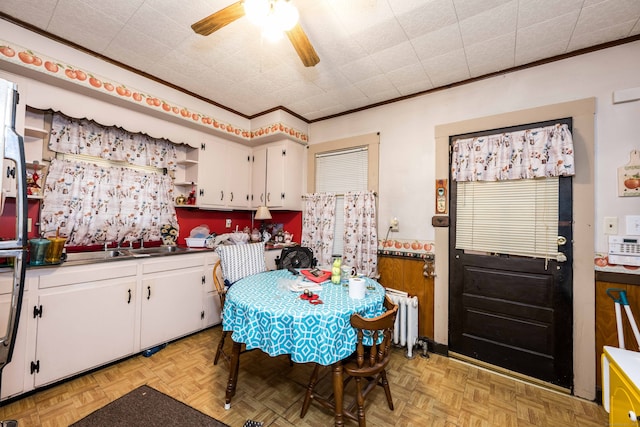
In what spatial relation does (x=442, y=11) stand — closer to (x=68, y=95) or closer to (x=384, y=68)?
(x=384, y=68)

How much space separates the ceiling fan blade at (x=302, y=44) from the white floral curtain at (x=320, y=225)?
2.02 metres

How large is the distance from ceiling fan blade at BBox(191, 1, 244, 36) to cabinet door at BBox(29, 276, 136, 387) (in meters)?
2.15

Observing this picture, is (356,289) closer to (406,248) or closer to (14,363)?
(406,248)

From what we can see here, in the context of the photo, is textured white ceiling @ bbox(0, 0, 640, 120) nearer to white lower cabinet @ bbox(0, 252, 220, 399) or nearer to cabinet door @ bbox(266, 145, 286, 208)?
cabinet door @ bbox(266, 145, 286, 208)

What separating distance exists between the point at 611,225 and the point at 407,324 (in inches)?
72.7

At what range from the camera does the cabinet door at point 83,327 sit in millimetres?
2021

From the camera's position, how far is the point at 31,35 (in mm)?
2133

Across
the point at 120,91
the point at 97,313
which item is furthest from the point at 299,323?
the point at 120,91

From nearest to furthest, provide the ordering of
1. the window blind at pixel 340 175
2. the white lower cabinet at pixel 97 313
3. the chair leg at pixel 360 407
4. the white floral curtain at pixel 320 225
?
the chair leg at pixel 360 407 < the white lower cabinet at pixel 97 313 < the window blind at pixel 340 175 < the white floral curtain at pixel 320 225

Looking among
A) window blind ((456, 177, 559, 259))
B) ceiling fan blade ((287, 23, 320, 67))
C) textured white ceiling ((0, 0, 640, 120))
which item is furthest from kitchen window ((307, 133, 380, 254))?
ceiling fan blade ((287, 23, 320, 67))

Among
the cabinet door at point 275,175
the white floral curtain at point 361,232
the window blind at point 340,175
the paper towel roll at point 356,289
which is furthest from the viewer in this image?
the cabinet door at point 275,175

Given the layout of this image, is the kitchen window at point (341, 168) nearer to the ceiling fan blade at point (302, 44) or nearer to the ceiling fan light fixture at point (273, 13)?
the ceiling fan blade at point (302, 44)

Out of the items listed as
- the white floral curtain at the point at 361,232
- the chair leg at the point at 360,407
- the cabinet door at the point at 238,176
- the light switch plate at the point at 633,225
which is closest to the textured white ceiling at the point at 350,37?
the cabinet door at the point at 238,176

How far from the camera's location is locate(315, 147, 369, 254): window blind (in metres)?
3.47
